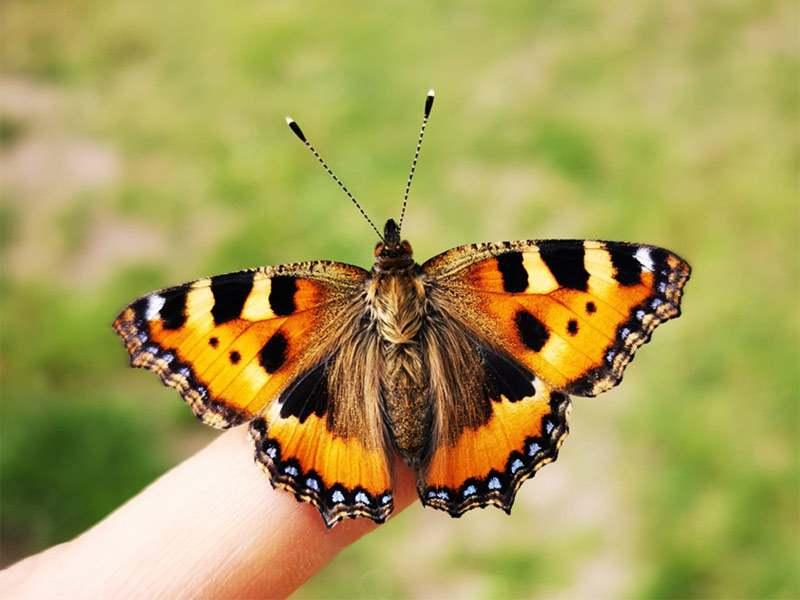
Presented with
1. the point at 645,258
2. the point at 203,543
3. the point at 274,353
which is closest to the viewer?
the point at 645,258

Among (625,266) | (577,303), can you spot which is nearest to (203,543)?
(577,303)

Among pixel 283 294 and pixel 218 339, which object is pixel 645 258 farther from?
pixel 218 339

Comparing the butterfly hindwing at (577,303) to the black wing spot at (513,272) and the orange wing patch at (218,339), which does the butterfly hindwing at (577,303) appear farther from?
the orange wing patch at (218,339)

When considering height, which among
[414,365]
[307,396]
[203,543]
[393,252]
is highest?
[393,252]

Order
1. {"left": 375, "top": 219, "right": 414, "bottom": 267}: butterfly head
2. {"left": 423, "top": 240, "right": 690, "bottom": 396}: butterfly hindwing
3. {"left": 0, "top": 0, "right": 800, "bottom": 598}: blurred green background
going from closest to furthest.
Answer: {"left": 423, "top": 240, "right": 690, "bottom": 396}: butterfly hindwing, {"left": 375, "top": 219, "right": 414, "bottom": 267}: butterfly head, {"left": 0, "top": 0, "right": 800, "bottom": 598}: blurred green background

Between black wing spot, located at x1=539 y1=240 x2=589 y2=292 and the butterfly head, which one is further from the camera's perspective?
the butterfly head

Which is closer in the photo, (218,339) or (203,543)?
(218,339)

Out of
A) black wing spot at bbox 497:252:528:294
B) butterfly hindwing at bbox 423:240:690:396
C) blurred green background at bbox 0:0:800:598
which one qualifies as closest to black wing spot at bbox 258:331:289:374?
butterfly hindwing at bbox 423:240:690:396

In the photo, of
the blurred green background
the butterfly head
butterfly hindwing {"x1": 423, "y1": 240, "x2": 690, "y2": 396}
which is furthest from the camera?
the blurred green background

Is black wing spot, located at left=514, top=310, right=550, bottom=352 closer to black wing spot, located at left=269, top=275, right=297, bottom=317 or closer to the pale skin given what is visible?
the pale skin
